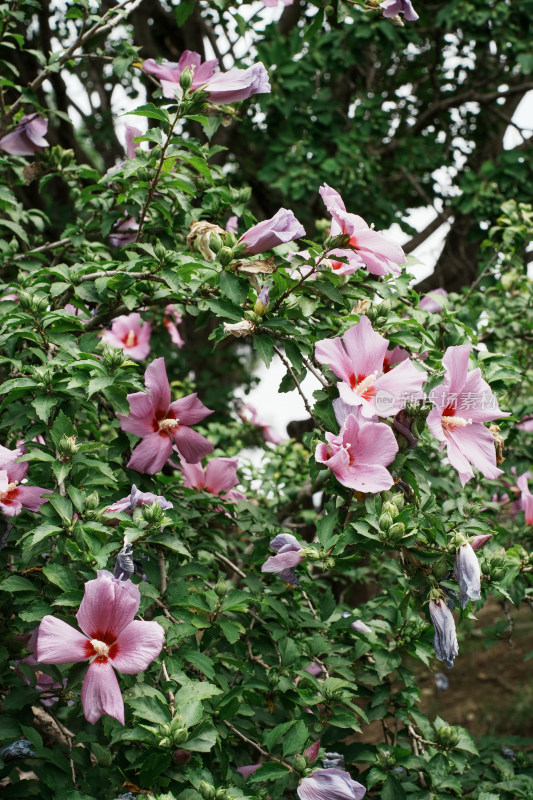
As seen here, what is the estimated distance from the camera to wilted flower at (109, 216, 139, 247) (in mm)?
2057

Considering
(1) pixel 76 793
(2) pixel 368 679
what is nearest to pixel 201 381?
(2) pixel 368 679

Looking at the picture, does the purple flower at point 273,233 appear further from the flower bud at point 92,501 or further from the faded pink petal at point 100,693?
the faded pink petal at point 100,693

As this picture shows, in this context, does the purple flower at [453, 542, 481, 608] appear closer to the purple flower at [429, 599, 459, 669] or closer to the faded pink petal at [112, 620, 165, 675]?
the purple flower at [429, 599, 459, 669]

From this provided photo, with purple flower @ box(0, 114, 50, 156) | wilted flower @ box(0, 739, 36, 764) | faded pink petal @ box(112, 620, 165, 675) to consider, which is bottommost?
wilted flower @ box(0, 739, 36, 764)

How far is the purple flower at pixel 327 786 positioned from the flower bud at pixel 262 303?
2.68 feet

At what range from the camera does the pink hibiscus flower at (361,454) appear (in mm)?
1233

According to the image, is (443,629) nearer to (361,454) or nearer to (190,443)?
(361,454)

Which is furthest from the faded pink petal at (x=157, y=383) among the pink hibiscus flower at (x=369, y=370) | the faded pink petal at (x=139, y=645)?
the faded pink petal at (x=139, y=645)

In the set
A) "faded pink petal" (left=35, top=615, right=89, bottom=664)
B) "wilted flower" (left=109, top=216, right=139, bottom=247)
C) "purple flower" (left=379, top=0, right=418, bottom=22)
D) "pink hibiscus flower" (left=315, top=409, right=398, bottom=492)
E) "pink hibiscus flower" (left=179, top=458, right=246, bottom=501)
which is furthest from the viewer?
"wilted flower" (left=109, top=216, right=139, bottom=247)

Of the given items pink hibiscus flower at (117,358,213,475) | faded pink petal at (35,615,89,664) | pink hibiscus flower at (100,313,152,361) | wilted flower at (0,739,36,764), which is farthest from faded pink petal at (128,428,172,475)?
pink hibiscus flower at (100,313,152,361)

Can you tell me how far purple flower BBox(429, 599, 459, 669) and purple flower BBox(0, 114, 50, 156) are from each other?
61.9 inches

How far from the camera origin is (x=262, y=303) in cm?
135

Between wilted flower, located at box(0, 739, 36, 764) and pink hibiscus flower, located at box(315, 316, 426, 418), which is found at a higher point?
pink hibiscus flower, located at box(315, 316, 426, 418)

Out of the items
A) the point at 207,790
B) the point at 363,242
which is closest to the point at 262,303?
the point at 363,242
